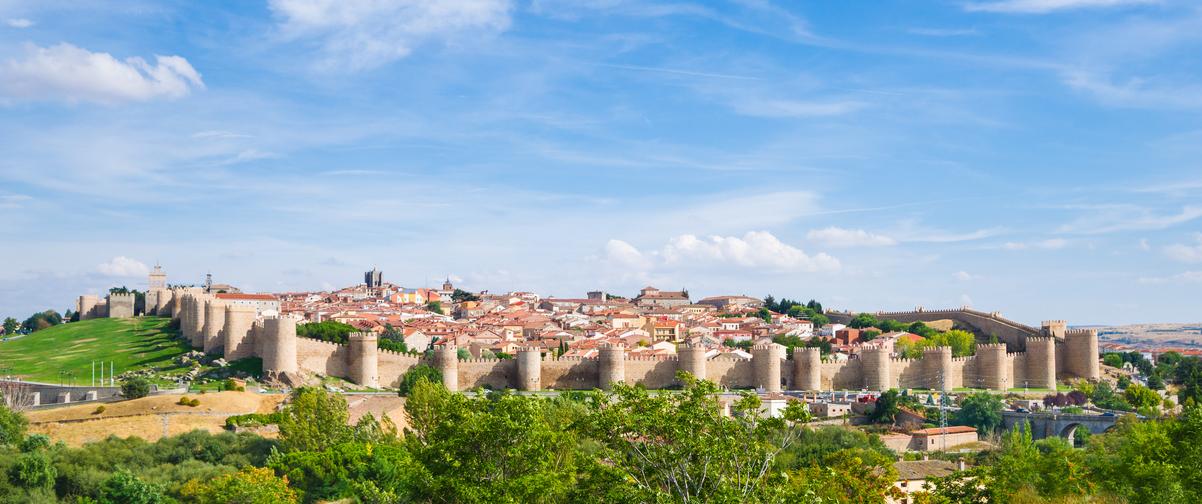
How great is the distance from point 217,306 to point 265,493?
3023 centimetres

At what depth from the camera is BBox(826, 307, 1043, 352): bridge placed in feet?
213

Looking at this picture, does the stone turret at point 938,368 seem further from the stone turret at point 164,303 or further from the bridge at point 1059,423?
the stone turret at point 164,303

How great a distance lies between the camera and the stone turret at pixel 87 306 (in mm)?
74438

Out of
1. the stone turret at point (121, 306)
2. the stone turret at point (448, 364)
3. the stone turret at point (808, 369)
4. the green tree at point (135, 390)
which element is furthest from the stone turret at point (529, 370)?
the stone turret at point (121, 306)

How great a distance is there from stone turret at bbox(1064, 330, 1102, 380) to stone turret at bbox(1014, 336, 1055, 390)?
10.0ft

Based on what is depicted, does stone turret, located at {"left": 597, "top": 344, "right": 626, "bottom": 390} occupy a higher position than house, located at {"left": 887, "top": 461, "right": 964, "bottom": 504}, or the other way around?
stone turret, located at {"left": 597, "top": 344, "right": 626, "bottom": 390}

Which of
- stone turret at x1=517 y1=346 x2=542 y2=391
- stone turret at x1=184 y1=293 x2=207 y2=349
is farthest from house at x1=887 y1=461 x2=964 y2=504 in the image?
stone turret at x1=184 y1=293 x2=207 y2=349

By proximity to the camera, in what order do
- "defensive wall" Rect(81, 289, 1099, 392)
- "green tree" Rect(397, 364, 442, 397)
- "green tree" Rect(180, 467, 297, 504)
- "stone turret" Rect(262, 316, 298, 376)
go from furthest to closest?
1. "defensive wall" Rect(81, 289, 1099, 392)
2. "stone turret" Rect(262, 316, 298, 376)
3. "green tree" Rect(397, 364, 442, 397)
4. "green tree" Rect(180, 467, 297, 504)

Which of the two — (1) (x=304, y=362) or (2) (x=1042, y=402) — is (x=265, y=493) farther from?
(2) (x=1042, y=402)

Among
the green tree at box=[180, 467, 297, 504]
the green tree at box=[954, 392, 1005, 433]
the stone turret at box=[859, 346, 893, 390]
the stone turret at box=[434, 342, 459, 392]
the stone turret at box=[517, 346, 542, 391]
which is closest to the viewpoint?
the green tree at box=[180, 467, 297, 504]

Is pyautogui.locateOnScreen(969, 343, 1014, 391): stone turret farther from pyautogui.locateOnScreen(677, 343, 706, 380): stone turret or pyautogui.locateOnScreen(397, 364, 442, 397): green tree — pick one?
pyautogui.locateOnScreen(397, 364, 442, 397): green tree

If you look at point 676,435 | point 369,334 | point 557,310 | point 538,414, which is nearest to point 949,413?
point 369,334

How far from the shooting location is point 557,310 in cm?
8919

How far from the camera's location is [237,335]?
4938 cm
